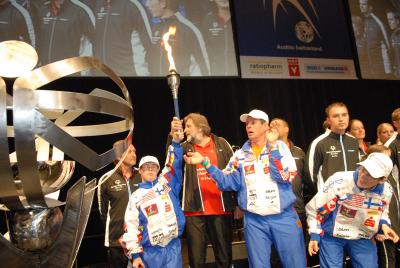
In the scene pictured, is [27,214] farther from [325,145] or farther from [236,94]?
[236,94]

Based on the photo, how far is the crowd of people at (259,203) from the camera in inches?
111

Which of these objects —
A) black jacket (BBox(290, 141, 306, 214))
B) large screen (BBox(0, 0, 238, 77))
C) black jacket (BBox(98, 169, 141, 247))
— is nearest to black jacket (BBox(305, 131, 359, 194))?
black jacket (BBox(290, 141, 306, 214))

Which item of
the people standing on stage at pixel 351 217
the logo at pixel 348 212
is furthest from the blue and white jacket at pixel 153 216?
the logo at pixel 348 212

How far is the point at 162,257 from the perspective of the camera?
305 centimetres

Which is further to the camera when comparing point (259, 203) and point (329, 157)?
point (329, 157)

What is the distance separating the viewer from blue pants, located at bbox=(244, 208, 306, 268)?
295 cm

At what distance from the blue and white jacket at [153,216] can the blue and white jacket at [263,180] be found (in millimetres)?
451

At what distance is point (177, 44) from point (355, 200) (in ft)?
12.3

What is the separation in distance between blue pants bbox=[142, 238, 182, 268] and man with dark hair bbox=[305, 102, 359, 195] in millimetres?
1575

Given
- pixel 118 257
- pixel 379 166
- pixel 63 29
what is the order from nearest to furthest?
pixel 379 166 < pixel 118 257 < pixel 63 29

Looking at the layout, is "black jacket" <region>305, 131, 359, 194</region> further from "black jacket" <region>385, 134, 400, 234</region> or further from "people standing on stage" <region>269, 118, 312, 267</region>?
"black jacket" <region>385, 134, 400, 234</region>

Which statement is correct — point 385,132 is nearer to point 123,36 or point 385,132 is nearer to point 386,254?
point 386,254

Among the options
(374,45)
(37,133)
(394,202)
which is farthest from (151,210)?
(374,45)

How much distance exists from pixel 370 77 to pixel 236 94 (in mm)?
2474
